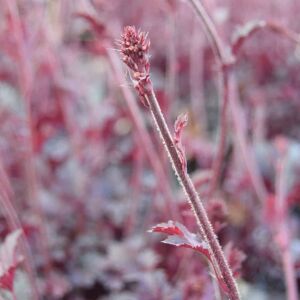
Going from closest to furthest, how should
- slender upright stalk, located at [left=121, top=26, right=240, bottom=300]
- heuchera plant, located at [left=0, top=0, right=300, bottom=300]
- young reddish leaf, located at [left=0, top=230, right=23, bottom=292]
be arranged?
slender upright stalk, located at [left=121, top=26, right=240, bottom=300] < young reddish leaf, located at [left=0, top=230, right=23, bottom=292] < heuchera plant, located at [left=0, top=0, right=300, bottom=300]

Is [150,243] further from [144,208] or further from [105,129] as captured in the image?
[105,129]

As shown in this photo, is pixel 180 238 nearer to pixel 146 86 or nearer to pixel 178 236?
pixel 178 236

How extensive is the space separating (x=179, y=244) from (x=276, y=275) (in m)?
0.74

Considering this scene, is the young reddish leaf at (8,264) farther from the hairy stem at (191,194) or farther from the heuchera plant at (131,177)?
the hairy stem at (191,194)

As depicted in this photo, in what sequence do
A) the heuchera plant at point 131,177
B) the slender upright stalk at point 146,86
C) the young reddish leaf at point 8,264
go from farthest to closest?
the heuchera plant at point 131,177, the young reddish leaf at point 8,264, the slender upright stalk at point 146,86

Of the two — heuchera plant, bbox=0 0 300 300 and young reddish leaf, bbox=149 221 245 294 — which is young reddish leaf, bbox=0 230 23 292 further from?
young reddish leaf, bbox=149 221 245 294

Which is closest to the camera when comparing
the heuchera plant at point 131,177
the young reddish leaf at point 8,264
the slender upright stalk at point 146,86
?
the slender upright stalk at point 146,86

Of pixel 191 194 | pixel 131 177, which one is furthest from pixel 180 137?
pixel 131 177

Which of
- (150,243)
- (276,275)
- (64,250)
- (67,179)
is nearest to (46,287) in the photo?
(64,250)

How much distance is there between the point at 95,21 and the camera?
0.98m

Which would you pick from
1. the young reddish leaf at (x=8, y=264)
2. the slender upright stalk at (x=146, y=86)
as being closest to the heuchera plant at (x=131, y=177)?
the young reddish leaf at (x=8, y=264)

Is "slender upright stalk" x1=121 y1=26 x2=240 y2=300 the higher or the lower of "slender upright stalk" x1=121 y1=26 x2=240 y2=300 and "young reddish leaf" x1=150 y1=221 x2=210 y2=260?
the higher

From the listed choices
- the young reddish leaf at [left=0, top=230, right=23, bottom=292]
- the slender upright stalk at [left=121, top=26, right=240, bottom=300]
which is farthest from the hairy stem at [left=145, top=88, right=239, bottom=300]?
the young reddish leaf at [left=0, top=230, right=23, bottom=292]

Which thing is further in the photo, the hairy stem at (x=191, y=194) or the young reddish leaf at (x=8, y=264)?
the young reddish leaf at (x=8, y=264)
